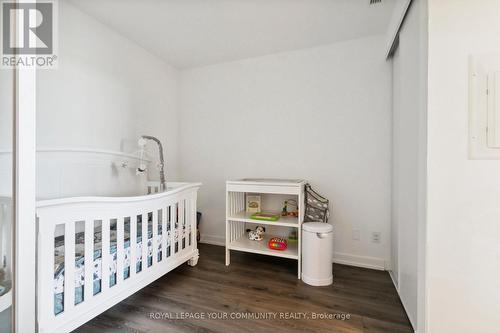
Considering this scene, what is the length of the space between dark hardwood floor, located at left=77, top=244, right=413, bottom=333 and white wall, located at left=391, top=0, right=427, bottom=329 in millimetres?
218

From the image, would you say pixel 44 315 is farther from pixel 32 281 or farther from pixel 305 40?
pixel 305 40

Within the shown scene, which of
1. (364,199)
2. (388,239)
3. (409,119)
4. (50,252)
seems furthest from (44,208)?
(388,239)

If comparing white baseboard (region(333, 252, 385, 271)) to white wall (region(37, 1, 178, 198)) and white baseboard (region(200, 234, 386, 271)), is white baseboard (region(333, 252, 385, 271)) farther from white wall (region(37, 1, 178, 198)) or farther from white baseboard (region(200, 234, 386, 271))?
white wall (region(37, 1, 178, 198))

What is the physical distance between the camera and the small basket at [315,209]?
2.19m

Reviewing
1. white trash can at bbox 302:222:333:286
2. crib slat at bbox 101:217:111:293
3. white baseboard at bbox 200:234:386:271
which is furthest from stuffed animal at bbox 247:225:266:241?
crib slat at bbox 101:217:111:293

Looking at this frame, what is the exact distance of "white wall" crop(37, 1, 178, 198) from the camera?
67.6 inches

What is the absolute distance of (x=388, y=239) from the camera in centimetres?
214

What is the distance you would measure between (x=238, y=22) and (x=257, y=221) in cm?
177

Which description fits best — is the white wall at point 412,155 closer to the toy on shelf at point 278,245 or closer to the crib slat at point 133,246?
the toy on shelf at point 278,245

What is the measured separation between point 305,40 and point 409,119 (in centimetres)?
130

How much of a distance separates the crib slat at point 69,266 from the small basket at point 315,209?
175 centimetres
